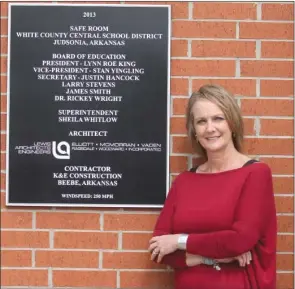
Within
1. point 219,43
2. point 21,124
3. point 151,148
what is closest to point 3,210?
point 21,124

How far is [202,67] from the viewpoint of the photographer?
9.23 feet

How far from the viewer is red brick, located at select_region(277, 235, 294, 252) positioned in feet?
9.22

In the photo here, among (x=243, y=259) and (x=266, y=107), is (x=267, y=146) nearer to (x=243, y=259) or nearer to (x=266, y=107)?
(x=266, y=107)

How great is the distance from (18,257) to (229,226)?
1.30 m

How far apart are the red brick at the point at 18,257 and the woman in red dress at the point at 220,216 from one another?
81 cm

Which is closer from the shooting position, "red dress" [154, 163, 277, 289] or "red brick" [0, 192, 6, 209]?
"red dress" [154, 163, 277, 289]

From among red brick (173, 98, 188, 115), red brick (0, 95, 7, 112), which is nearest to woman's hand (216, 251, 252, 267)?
red brick (173, 98, 188, 115)

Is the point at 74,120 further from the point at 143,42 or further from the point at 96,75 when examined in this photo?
the point at 143,42

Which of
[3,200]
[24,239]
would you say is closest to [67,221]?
[24,239]

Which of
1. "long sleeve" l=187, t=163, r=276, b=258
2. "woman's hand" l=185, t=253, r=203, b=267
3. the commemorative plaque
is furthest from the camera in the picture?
the commemorative plaque

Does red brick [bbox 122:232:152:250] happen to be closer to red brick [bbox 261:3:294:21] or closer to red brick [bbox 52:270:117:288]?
red brick [bbox 52:270:117:288]

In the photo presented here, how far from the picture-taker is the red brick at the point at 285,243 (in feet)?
9.22

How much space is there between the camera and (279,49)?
281 centimetres

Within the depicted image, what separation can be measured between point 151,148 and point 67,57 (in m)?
0.72
